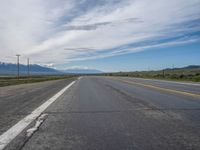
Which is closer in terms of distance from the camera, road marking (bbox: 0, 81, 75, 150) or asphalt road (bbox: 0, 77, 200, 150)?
asphalt road (bbox: 0, 77, 200, 150)

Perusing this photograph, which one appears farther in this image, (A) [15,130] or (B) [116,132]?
(A) [15,130]

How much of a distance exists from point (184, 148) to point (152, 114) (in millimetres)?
3257

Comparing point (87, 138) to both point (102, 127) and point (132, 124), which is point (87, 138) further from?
point (132, 124)

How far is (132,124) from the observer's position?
248 inches

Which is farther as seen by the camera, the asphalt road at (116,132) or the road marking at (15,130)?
the road marking at (15,130)

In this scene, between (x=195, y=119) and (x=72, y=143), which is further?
(x=195, y=119)

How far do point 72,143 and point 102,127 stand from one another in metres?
1.37

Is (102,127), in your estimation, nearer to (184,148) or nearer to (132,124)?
(132,124)

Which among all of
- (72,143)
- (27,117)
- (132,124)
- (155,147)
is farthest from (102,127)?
(27,117)

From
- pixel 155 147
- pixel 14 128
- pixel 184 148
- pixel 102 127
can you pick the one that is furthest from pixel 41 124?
pixel 184 148

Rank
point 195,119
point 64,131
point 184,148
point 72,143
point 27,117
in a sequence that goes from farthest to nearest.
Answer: point 27,117 < point 195,119 < point 64,131 < point 72,143 < point 184,148

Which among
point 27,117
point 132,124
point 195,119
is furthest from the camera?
point 27,117

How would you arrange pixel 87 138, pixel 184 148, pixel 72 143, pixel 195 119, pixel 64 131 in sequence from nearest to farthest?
pixel 184 148 → pixel 72 143 → pixel 87 138 → pixel 64 131 → pixel 195 119

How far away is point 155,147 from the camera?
4445 millimetres
